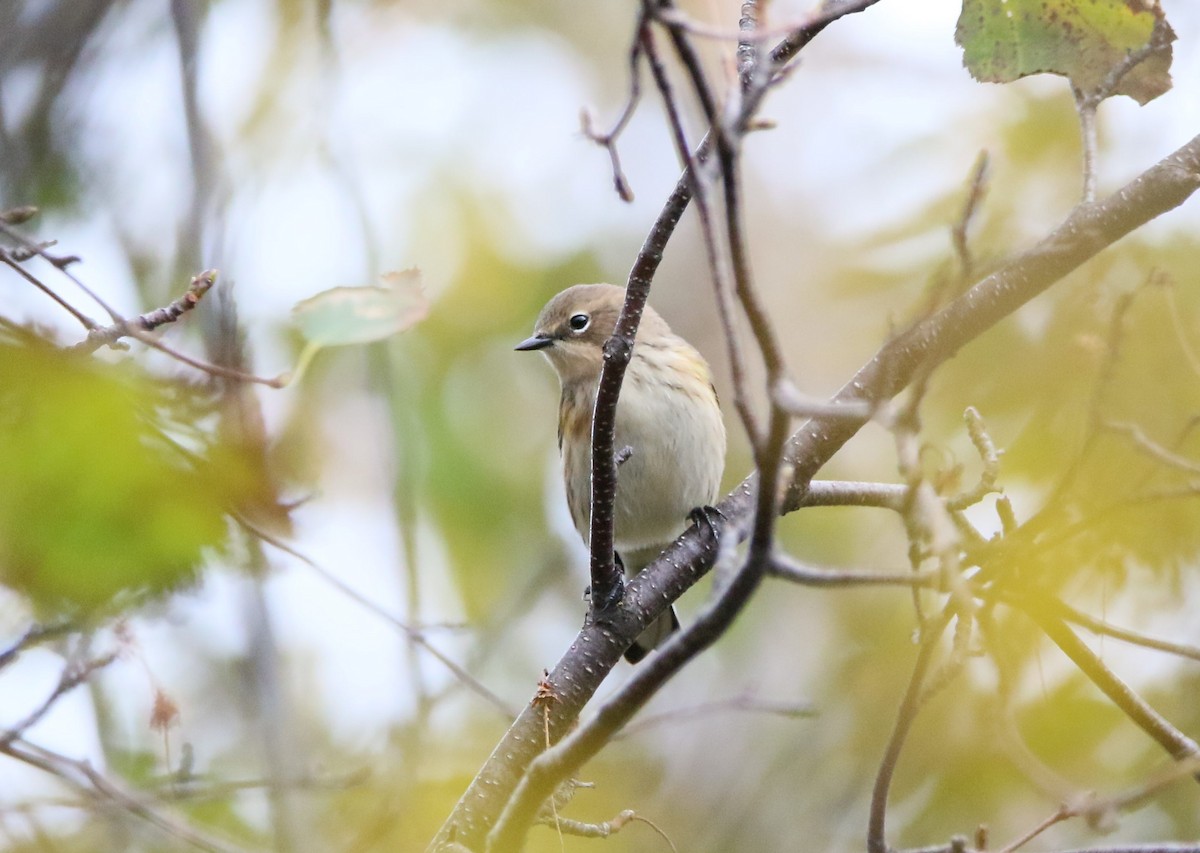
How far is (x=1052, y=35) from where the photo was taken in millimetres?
3152

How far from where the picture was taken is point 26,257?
3020 mm

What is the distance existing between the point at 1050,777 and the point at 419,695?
3080 millimetres

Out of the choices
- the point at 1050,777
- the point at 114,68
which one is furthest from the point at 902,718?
the point at 114,68

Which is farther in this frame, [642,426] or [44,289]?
[642,426]

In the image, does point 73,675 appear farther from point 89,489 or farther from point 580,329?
point 580,329

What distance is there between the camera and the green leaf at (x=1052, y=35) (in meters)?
3.07

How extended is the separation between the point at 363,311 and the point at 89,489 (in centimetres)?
84

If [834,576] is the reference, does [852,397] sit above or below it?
above

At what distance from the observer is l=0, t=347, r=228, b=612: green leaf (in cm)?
208

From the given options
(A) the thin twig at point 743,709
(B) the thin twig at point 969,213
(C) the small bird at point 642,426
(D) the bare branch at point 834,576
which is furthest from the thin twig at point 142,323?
(C) the small bird at point 642,426

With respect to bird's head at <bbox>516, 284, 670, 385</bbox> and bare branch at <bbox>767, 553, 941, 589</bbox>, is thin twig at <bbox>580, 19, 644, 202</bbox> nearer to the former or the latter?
bare branch at <bbox>767, 553, 941, 589</bbox>

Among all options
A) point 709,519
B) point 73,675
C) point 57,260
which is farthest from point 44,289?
→ point 709,519

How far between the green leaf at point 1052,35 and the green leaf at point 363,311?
1596 millimetres

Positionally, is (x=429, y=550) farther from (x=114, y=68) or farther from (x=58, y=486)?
(x=58, y=486)
